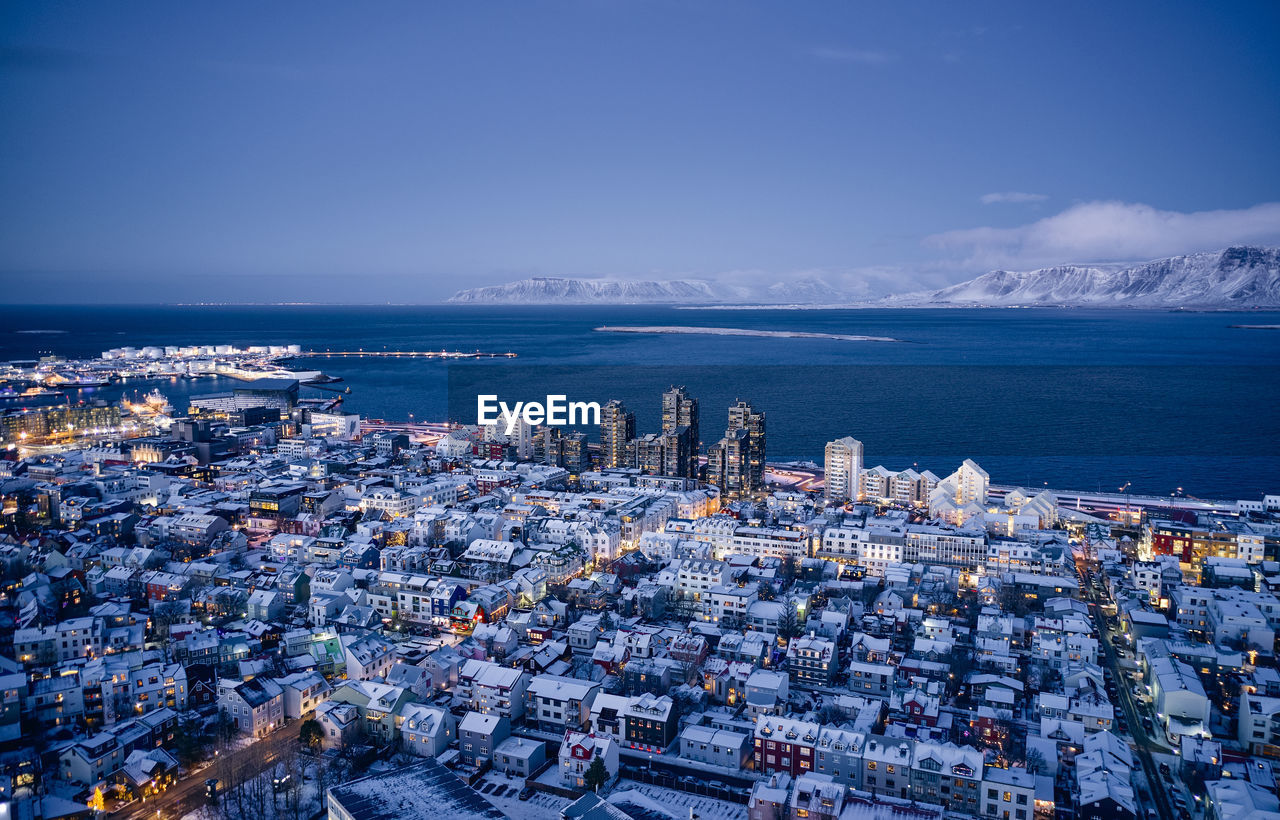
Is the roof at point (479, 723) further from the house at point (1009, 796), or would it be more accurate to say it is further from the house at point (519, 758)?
the house at point (1009, 796)

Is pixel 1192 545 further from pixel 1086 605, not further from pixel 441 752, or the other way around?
pixel 441 752

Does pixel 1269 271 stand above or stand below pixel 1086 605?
above

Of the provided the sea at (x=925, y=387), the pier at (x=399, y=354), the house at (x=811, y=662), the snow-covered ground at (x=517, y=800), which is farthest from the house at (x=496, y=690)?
the pier at (x=399, y=354)

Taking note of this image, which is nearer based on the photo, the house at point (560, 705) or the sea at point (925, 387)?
the house at point (560, 705)

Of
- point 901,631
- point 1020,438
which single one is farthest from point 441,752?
point 1020,438

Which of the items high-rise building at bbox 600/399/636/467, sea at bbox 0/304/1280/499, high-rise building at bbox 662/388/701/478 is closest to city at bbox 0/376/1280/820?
high-rise building at bbox 662/388/701/478

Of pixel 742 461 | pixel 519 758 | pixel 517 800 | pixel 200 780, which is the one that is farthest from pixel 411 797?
pixel 742 461

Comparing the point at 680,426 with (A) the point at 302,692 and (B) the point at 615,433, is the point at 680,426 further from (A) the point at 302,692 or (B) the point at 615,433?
(A) the point at 302,692
